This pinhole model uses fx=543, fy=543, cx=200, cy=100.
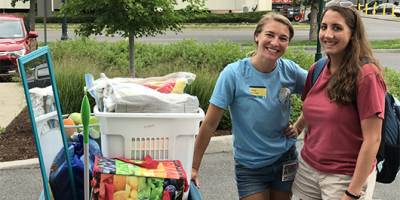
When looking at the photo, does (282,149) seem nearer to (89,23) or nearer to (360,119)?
(360,119)

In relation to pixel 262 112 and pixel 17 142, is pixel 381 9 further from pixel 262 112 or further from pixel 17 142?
pixel 262 112

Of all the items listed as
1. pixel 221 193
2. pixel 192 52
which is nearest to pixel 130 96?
pixel 221 193

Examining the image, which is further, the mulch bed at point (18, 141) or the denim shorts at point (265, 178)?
the mulch bed at point (18, 141)

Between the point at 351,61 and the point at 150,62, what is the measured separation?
7241mm

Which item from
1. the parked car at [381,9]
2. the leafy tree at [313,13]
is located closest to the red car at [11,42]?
the leafy tree at [313,13]

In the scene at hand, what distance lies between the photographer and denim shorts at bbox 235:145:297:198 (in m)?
3.09

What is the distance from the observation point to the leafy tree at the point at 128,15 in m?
7.61

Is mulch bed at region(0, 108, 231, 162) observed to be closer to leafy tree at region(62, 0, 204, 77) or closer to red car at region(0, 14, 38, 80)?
leafy tree at region(62, 0, 204, 77)

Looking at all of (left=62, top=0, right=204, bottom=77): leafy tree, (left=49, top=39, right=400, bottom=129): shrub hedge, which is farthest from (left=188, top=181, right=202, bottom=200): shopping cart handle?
(left=62, top=0, right=204, bottom=77): leafy tree

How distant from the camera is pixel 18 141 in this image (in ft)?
21.4

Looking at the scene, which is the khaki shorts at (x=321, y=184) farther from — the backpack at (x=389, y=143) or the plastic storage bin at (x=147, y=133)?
the plastic storage bin at (x=147, y=133)

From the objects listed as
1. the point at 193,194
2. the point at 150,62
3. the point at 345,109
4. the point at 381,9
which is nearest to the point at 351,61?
the point at 345,109

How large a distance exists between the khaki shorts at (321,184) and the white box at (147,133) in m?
0.64

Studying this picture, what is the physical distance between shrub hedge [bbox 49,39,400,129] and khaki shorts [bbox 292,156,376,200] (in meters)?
4.16
